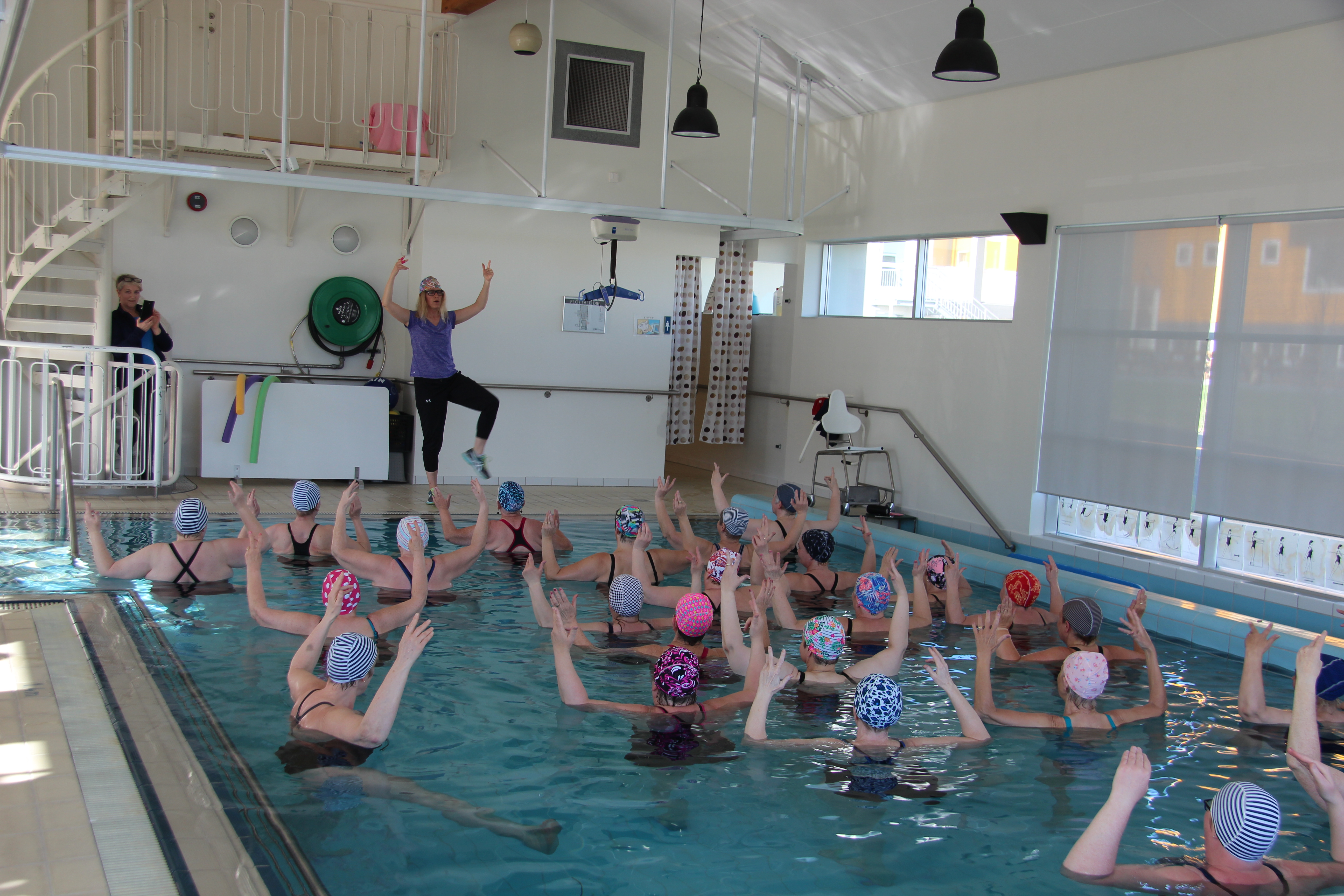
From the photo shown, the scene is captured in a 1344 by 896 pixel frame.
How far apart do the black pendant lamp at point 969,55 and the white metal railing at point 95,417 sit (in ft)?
21.4

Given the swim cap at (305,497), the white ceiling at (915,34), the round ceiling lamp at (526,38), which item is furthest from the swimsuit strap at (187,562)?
the white ceiling at (915,34)

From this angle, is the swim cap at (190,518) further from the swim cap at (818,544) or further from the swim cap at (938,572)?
the swim cap at (938,572)

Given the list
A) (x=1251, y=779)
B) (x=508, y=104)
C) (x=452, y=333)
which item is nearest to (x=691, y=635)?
(x=1251, y=779)

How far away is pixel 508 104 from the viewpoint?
36.1 feet

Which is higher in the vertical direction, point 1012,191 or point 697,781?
point 1012,191

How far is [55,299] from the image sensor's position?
9.14m

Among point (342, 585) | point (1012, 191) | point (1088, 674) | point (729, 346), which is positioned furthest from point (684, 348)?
point (342, 585)

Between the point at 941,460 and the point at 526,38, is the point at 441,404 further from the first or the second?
the point at 941,460

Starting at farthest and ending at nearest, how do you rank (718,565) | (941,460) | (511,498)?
(941,460)
(511,498)
(718,565)

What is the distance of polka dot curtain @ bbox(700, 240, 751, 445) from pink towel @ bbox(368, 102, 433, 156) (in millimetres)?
3834

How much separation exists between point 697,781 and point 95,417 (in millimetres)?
7118

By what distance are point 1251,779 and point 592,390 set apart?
318 inches

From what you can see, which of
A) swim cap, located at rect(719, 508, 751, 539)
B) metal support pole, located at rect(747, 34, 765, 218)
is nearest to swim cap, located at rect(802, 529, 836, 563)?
Answer: swim cap, located at rect(719, 508, 751, 539)

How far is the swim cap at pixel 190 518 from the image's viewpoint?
6039 millimetres
